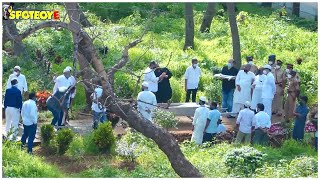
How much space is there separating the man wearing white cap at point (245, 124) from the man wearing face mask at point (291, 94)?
2.23 meters

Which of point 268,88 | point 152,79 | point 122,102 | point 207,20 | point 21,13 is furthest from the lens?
point 207,20

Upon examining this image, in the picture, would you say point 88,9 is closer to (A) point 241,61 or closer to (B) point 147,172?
(A) point 241,61

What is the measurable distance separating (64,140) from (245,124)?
11.2ft

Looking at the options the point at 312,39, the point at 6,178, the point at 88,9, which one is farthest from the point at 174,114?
the point at 88,9

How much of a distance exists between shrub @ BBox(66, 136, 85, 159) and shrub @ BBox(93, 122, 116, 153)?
324 millimetres

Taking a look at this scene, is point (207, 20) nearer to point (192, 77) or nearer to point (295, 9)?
point (295, 9)

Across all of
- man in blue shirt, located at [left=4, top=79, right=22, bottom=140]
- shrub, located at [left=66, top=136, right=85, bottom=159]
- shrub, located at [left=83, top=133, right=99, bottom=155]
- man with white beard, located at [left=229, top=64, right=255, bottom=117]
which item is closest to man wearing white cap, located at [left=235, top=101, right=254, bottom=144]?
man with white beard, located at [left=229, top=64, right=255, bottom=117]

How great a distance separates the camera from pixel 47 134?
17.6 m

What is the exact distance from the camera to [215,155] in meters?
16.8

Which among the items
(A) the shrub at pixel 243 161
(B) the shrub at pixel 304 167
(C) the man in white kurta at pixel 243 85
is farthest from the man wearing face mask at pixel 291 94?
(B) the shrub at pixel 304 167

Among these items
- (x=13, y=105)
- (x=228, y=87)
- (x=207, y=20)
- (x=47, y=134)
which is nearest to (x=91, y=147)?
(x=47, y=134)

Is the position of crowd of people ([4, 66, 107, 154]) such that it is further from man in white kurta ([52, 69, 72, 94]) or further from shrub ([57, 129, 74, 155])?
shrub ([57, 129, 74, 155])

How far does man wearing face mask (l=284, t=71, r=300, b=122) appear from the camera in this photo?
64.5 feet

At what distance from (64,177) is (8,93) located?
10.2 ft
